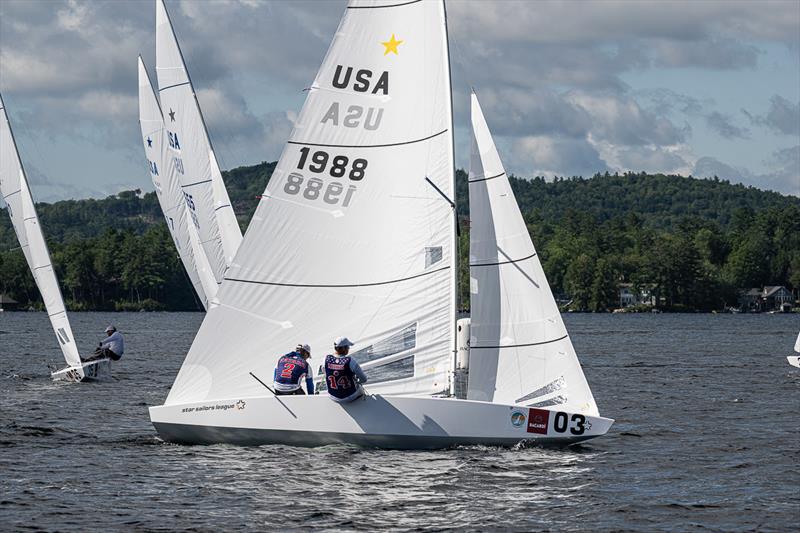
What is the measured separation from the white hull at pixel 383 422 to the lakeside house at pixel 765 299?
171178mm

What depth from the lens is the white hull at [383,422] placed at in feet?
68.6

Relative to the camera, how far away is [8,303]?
602 ft

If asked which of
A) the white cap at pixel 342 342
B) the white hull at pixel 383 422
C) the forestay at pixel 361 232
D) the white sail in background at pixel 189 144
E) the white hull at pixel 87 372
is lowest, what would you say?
the white hull at pixel 383 422

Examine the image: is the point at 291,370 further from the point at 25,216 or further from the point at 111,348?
the point at 111,348

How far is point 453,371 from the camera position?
2159 centimetres

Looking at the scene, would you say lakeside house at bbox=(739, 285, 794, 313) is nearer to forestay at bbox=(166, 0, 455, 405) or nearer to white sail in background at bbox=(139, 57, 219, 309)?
white sail in background at bbox=(139, 57, 219, 309)

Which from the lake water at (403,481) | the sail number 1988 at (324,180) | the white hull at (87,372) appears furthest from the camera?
the white hull at (87,372)

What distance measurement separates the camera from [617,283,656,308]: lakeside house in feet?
609

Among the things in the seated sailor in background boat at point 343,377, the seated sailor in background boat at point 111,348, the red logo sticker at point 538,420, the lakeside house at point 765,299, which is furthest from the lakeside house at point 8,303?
the red logo sticker at point 538,420

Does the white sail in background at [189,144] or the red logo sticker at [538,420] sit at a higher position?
the white sail in background at [189,144]

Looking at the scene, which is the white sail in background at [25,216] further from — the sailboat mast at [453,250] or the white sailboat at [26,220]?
the sailboat mast at [453,250]

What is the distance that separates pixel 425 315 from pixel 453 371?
1.07 m

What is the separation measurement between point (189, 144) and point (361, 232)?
16.7 meters

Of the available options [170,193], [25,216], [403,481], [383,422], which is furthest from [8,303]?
[403,481]
